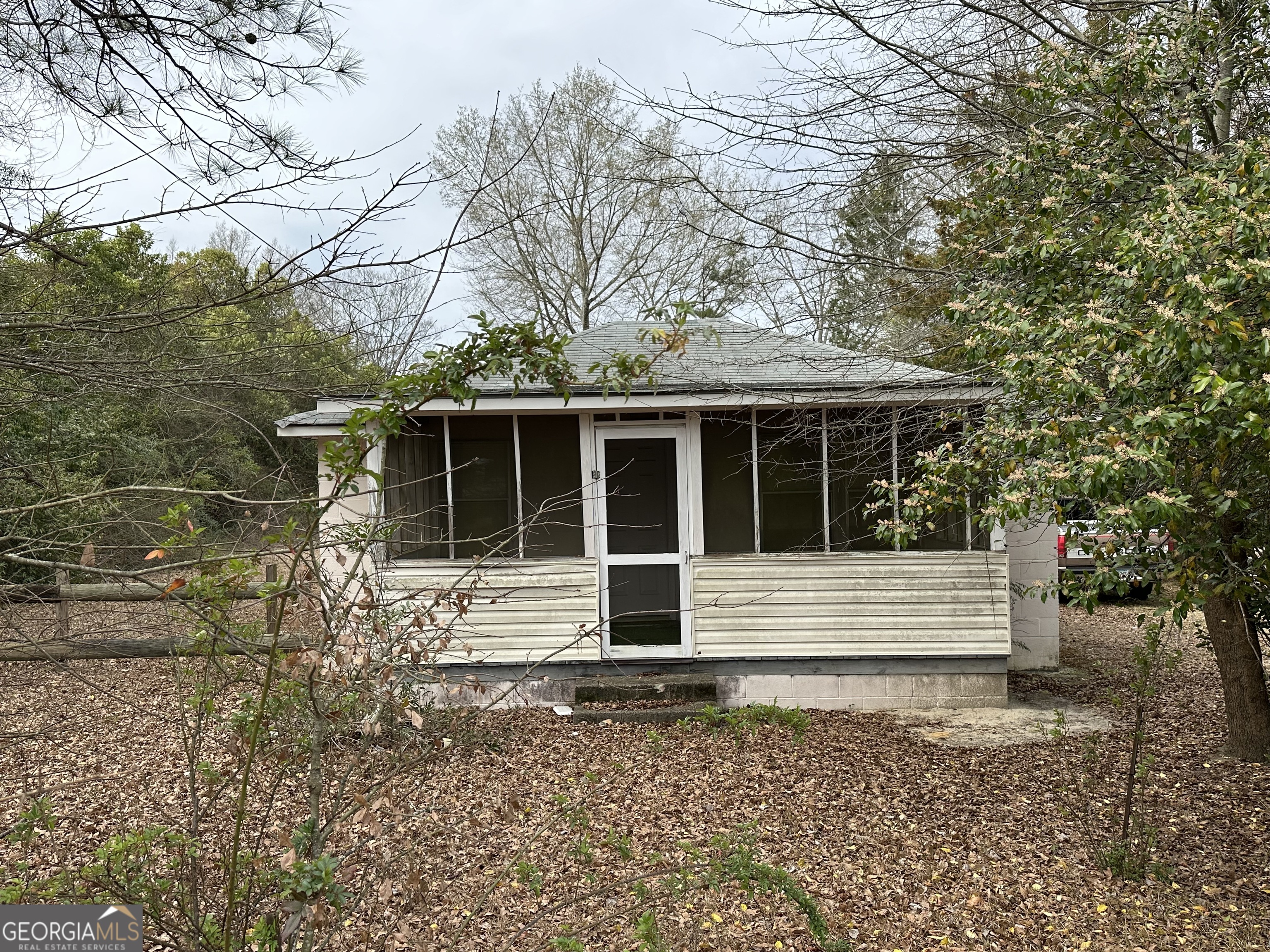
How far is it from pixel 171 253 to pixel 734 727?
2402 cm

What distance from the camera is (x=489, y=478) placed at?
33.8 feet

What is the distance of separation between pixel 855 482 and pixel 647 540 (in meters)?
2.16

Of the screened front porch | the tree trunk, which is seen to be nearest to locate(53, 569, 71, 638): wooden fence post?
the screened front porch

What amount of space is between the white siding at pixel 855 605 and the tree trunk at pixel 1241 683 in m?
1.92

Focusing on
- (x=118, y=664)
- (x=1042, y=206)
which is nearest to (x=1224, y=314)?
(x=1042, y=206)

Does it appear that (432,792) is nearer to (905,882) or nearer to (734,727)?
(734,727)

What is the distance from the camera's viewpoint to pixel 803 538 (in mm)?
8680

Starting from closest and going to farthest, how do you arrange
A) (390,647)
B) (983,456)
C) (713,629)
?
(390,647) → (983,456) → (713,629)

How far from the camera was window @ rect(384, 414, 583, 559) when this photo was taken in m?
8.82

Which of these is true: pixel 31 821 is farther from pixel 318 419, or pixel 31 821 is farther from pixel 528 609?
pixel 318 419

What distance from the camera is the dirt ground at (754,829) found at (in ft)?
13.3

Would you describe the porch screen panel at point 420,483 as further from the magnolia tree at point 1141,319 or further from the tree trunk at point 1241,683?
the tree trunk at point 1241,683

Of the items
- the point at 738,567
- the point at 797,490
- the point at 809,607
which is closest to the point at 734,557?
the point at 738,567

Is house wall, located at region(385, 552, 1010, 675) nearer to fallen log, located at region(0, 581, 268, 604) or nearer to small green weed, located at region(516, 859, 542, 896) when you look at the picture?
fallen log, located at region(0, 581, 268, 604)
